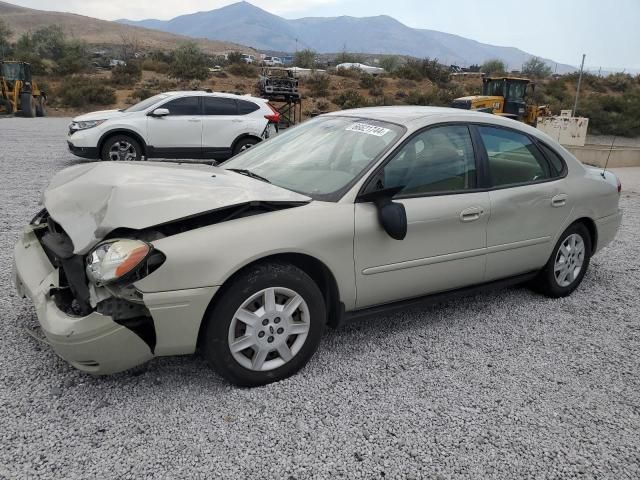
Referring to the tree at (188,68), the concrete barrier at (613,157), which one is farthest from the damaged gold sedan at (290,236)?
the tree at (188,68)

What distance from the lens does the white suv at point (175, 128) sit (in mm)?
10453

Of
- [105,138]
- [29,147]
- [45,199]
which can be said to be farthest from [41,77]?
[45,199]

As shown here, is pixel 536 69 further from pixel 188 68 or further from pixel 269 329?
pixel 269 329

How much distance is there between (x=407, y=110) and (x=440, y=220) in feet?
3.26

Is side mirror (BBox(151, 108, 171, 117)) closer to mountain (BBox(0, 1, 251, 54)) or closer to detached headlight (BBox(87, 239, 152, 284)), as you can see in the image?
detached headlight (BBox(87, 239, 152, 284))

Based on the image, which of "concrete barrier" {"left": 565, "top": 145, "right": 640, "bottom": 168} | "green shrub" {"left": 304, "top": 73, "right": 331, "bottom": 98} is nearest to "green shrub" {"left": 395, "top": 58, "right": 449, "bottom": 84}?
"green shrub" {"left": 304, "top": 73, "right": 331, "bottom": 98}

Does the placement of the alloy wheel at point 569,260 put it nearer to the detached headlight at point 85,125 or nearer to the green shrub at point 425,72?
the detached headlight at point 85,125

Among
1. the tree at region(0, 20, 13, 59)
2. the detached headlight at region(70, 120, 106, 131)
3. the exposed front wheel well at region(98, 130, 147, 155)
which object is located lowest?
the exposed front wheel well at region(98, 130, 147, 155)

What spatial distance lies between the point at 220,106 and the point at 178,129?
3.52 feet

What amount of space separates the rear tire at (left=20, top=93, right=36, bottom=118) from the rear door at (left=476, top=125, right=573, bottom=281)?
77.3ft

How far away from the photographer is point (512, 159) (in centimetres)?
404

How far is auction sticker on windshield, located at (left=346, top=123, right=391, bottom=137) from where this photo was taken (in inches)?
141

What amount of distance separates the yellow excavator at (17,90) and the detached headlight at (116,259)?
23552 mm

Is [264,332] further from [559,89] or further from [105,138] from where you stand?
[559,89]
